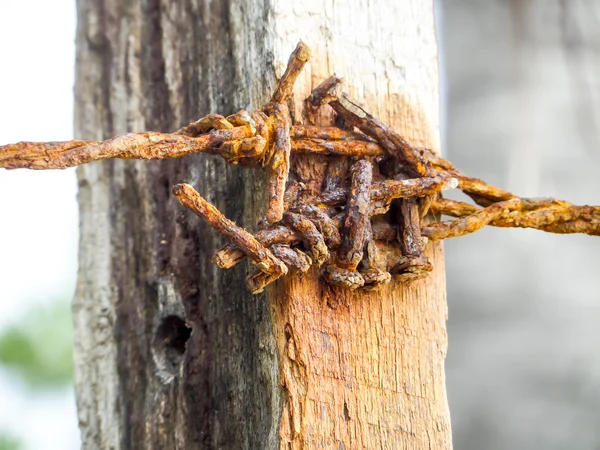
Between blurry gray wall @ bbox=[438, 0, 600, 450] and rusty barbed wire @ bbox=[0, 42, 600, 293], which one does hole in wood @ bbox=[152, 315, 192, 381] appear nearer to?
rusty barbed wire @ bbox=[0, 42, 600, 293]

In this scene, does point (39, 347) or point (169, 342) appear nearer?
point (169, 342)

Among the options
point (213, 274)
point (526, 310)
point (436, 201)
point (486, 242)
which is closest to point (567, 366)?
point (526, 310)

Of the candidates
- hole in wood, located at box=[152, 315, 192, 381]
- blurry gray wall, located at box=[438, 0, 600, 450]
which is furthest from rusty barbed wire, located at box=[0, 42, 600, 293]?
blurry gray wall, located at box=[438, 0, 600, 450]

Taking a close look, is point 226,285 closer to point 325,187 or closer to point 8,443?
point 325,187

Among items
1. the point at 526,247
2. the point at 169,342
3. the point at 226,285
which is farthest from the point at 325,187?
the point at 526,247

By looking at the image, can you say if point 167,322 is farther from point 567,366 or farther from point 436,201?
point 567,366
